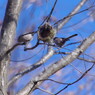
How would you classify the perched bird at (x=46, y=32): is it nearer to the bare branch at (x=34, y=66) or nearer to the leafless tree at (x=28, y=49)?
the leafless tree at (x=28, y=49)

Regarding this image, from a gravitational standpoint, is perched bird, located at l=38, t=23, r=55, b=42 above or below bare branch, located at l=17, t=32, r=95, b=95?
above

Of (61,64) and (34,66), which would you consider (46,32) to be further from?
(34,66)

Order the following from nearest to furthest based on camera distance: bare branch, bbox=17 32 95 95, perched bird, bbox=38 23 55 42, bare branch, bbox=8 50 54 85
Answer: perched bird, bbox=38 23 55 42 < bare branch, bbox=17 32 95 95 < bare branch, bbox=8 50 54 85

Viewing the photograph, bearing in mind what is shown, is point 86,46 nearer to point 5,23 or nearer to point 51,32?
point 51,32

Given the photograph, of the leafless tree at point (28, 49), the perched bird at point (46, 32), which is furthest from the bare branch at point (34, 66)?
the perched bird at point (46, 32)

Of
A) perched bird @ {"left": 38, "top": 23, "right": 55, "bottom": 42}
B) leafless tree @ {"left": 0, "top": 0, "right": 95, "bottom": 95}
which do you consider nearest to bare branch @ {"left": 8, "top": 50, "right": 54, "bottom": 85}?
leafless tree @ {"left": 0, "top": 0, "right": 95, "bottom": 95}

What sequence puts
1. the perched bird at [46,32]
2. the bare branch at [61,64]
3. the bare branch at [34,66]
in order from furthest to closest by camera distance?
the bare branch at [34,66] < the bare branch at [61,64] < the perched bird at [46,32]

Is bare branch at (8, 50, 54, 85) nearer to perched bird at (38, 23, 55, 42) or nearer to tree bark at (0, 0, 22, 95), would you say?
tree bark at (0, 0, 22, 95)

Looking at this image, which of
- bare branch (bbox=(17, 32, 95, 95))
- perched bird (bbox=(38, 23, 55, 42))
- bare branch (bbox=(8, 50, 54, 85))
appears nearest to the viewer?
perched bird (bbox=(38, 23, 55, 42))

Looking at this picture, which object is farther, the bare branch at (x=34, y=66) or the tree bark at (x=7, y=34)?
the bare branch at (x=34, y=66)

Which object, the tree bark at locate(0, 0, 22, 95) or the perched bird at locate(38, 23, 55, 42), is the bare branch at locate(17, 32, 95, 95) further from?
the perched bird at locate(38, 23, 55, 42)

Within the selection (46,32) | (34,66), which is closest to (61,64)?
(34,66)

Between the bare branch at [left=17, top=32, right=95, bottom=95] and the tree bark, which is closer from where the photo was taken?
the tree bark

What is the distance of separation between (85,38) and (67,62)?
10.6 inches
